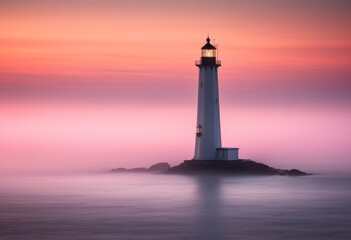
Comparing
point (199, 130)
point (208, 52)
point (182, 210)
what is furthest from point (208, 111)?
point (182, 210)

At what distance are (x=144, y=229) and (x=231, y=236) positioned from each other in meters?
5.05

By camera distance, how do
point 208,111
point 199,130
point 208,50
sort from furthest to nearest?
1. point 208,50
2. point 199,130
3. point 208,111

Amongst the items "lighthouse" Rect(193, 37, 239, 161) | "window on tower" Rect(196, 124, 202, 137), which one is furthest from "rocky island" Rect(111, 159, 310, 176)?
"window on tower" Rect(196, 124, 202, 137)

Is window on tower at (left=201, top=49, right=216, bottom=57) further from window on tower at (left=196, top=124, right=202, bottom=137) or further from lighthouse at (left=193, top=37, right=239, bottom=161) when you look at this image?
window on tower at (left=196, top=124, right=202, bottom=137)

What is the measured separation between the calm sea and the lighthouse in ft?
8.97

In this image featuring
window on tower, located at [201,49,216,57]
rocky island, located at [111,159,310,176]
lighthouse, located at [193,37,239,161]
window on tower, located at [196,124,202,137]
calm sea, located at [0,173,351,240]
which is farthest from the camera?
rocky island, located at [111,159,310,176]

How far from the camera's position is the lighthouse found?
75.1 metres

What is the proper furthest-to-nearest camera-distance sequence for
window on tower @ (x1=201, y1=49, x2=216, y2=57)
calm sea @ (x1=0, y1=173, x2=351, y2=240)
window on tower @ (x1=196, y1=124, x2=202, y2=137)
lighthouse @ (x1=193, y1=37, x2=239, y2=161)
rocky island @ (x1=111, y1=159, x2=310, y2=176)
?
rocky island @ (x1=111, y1=159, x2=310, y2=176), window on tower @ (x1=201, y1=49, x2=216, y2=57), window on tower @ (x1=196, y1=124, x2=202, y2=137), lighthouse @ (x1=193, y1=37, x2=239, y2=161), calm sea @ (x1=0, y1=173, x2=351, y2=240)

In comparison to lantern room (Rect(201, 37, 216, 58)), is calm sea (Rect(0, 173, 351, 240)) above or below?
below

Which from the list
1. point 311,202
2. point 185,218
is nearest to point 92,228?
point 185,218

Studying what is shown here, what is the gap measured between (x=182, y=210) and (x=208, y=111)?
1955 centimetres

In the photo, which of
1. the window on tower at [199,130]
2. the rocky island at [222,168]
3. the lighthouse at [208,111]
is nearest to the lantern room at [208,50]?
the lighthouse at [208,111]

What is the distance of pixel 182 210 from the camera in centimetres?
5697

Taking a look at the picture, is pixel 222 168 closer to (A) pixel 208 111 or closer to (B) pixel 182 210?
(A) pixel 208 111
